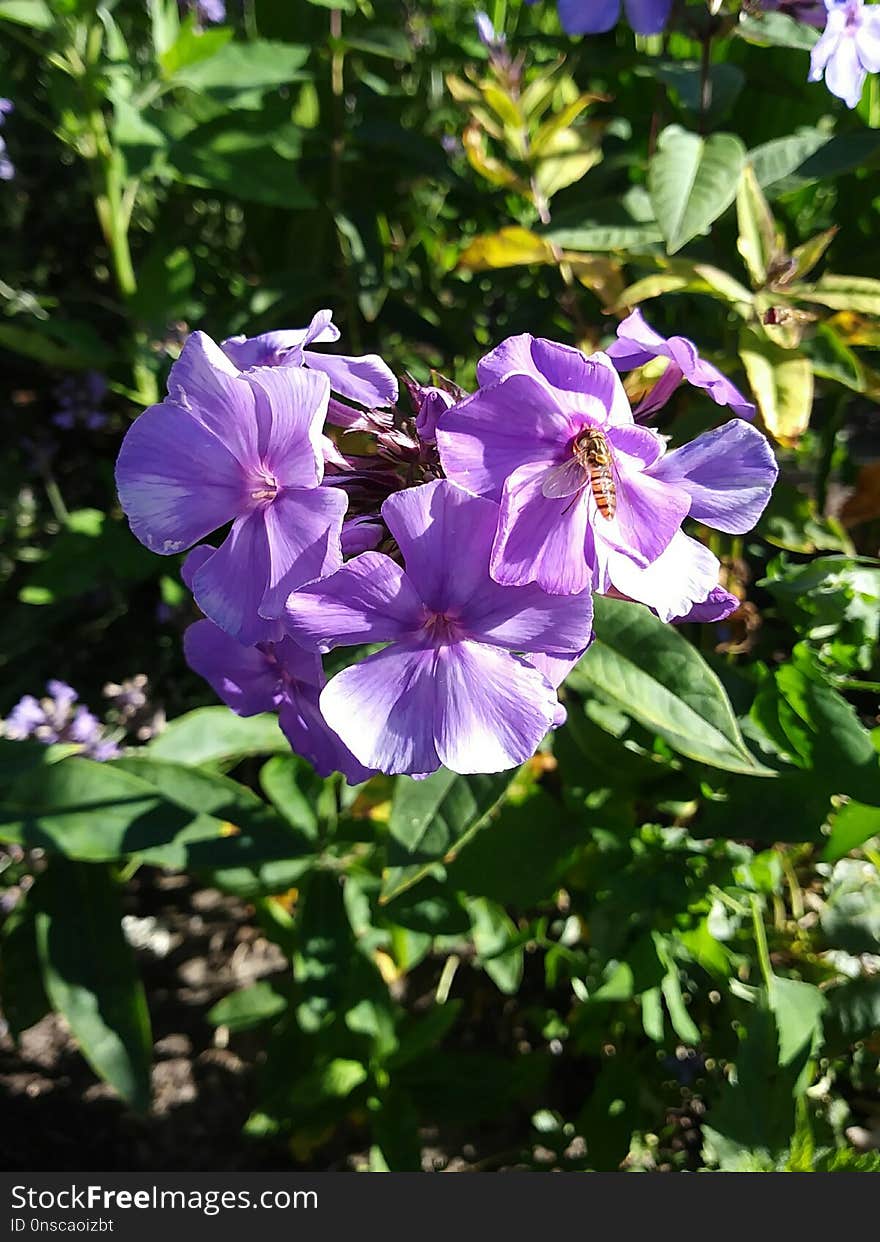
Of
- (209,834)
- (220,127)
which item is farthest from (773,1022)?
(220,127)

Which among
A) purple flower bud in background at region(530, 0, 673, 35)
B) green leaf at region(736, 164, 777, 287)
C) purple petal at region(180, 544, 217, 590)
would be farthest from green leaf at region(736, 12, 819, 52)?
purple petal at region(180, 544, 217, 590)

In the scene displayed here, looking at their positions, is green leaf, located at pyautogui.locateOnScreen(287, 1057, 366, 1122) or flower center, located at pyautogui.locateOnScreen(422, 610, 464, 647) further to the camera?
green leaf, located at pyautogui.locateOnScreen(287, 1057, 366, 1122)

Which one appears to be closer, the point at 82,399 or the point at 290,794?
the point at 290,794

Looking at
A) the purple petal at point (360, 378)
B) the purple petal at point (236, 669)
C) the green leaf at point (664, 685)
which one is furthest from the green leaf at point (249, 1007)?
the purple petal at point (360, 378)

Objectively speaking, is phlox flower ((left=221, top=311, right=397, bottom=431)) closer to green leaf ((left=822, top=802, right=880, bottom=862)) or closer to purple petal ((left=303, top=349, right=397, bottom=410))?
purple petal ((left=303, top=349, right=397, bottom=410))

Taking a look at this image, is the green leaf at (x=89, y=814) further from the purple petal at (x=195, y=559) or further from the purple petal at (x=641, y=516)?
the purple petal at (x=641, y=516)

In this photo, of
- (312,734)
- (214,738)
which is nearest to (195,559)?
(312,734)

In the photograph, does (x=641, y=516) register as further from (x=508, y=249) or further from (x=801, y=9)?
(x=801, y=9)
